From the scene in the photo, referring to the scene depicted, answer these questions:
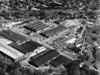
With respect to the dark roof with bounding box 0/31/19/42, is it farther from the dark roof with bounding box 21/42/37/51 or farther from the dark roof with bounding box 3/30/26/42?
the dark roof with bounding box 21/42/37/51

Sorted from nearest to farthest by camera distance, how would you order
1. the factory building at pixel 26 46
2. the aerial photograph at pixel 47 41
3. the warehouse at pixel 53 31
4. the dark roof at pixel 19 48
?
the aerial photograph at pixel 47 41
the dark roof at pixel 19 48
the factory building at pixel 26 46
the warehouse at pixel 53 31

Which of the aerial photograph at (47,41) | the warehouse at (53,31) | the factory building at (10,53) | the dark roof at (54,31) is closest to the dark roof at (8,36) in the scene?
the aerial photograph at (47,41)

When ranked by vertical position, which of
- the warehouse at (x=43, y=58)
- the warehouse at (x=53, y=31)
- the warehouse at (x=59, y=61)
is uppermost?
the warehouse at (x=53, y=31)

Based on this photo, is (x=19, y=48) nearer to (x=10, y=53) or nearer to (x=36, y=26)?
(x=10, y=53)

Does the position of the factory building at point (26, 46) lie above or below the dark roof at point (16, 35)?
below

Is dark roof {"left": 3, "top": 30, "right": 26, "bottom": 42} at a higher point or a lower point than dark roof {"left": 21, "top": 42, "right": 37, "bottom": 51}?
higher

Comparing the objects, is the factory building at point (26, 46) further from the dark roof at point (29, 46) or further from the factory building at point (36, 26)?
the factory building at point (36, 26)

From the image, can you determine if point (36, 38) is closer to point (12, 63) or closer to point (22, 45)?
point (22, 45)

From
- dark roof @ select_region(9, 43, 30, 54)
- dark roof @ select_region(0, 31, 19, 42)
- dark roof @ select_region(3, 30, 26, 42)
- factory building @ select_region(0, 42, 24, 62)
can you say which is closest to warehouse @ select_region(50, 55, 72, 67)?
dark roof @ select_region(9, 43, 30, 54)

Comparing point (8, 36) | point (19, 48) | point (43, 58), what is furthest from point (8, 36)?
point (43, 58)
